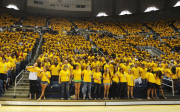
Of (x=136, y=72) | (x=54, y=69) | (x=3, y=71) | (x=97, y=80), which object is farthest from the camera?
(x=136, y=72)

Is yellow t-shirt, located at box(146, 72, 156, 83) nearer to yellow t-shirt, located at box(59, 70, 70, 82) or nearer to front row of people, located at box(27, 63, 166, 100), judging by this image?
front row of people, located at box(27, 63, 166, 100)

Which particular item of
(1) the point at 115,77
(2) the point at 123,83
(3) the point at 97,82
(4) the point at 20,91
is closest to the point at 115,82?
(1) the point at 115,77

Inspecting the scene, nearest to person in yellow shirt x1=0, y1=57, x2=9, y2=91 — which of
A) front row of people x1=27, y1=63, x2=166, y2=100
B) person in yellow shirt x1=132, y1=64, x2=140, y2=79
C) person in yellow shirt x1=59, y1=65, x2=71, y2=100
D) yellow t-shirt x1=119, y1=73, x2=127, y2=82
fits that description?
front row of people x1=27, y1=63, x2=166, y2=100

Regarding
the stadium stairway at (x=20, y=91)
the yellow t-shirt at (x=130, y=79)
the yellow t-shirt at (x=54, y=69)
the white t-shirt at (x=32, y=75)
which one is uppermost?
the yellow t-shirt at (x=54, y=69)

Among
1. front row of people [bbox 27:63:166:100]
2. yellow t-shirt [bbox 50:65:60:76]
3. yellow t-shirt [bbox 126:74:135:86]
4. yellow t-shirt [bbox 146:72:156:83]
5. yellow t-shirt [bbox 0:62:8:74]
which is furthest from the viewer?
yellow t-shirt [bbox 50:65:60:76]

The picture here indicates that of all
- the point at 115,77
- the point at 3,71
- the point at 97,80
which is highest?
the point at 3,71

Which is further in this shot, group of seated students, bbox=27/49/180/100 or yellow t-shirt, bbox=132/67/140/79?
yellow t-shirt, bbox=132/67/140/79

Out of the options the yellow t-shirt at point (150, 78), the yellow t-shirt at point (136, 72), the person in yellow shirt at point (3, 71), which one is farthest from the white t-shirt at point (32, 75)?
the yellow t-shirt at point (150, 78)

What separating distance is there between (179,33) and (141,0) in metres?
12.2

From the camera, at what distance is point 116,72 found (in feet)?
21.5

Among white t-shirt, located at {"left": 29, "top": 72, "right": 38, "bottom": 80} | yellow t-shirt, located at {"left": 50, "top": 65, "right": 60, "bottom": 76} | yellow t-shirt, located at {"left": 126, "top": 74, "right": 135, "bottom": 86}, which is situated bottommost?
yellow t-shirt, located at {"left": 126, "top": 74, "right": 135, "bottom": 86}

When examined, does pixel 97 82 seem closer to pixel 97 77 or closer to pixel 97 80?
pixel 97 80

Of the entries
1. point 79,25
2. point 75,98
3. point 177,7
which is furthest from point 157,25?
point 75,98

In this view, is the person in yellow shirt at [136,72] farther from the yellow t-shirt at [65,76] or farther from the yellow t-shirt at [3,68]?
the yellow t-shirt at [3,68]
